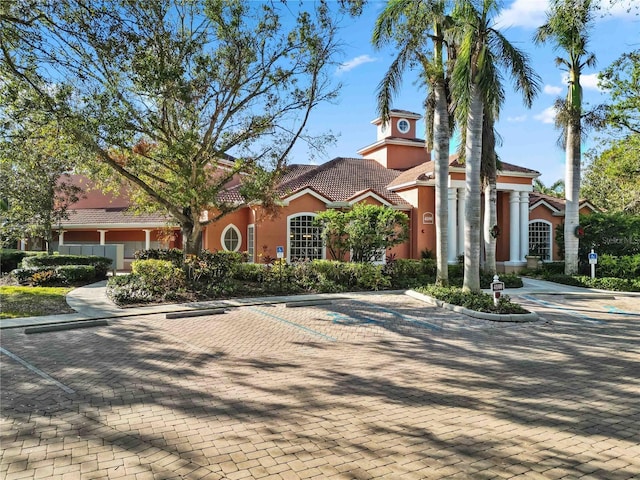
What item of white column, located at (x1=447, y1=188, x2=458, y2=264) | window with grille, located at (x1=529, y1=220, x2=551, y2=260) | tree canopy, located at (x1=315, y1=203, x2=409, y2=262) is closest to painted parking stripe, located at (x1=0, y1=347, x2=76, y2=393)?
tree canopy, located at (x1=315, y1=203, x2=409, y2=262)

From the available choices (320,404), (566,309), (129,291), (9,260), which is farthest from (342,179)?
(320,404)

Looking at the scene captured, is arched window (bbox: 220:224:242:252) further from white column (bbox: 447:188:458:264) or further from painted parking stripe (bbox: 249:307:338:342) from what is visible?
white column (bbox: 447:188:458:264)

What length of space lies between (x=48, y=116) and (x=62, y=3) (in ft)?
11.0

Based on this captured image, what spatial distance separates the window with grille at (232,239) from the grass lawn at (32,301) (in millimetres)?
8400

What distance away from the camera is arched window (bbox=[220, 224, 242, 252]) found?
78.1ft

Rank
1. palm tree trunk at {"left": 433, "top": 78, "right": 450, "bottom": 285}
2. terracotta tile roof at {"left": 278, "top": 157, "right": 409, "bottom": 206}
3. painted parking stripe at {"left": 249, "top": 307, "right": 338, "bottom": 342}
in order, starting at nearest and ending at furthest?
painted parking stripe at {"left": 249, "top": 307, "right": 338, "bottom": 342} → palm tree trunk at {"left": 433, "top": 78, "right": 450, "bottom": 285} → terracotta tile roof at {"left": 278, "top": 157, "right": 409, "bottom": 206}

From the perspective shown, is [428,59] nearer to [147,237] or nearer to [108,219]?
[147,237]

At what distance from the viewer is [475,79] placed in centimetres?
1349

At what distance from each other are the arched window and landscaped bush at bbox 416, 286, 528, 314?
11465 millimetres

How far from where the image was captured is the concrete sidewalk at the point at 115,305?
11.2 m

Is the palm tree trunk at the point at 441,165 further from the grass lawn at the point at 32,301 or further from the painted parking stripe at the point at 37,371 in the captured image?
the painted parking stripe at the point at 37,371

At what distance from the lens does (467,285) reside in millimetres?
14195

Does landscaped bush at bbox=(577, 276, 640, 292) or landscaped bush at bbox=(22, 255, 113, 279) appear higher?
landscaped bush at bbox=(22, 255, 113, 279)

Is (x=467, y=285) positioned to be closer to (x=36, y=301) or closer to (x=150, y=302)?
(x=150, y=302)
